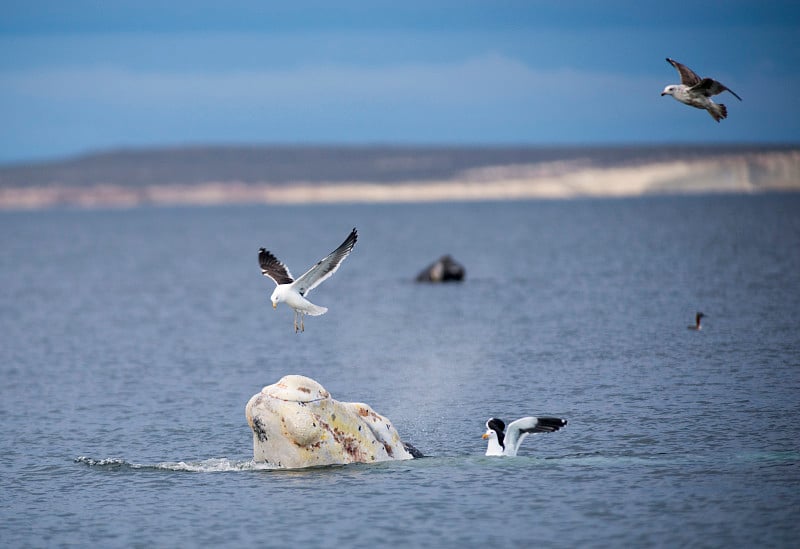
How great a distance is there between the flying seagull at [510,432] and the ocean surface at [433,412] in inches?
10.2

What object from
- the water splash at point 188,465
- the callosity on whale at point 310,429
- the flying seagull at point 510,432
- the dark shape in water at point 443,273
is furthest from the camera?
the dark shape in water at point 443,273

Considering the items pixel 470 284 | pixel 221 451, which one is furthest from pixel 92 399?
pixel 470 284

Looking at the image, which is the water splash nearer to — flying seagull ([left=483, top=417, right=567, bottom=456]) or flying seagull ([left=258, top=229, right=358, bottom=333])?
flying seagull ([left=258, top=229, right=358, bottom=333])

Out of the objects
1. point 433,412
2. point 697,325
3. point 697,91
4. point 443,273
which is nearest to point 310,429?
point 433,412

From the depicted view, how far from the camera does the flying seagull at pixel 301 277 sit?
2097 centimetres

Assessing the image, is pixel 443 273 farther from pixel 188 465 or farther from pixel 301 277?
pixel 188 465

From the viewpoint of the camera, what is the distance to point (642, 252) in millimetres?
84250

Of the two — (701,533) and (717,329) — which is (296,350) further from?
(701,533)

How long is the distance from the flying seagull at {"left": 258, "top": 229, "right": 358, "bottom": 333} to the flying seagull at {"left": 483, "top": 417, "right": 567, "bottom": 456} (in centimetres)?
344

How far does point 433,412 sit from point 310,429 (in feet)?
19.8

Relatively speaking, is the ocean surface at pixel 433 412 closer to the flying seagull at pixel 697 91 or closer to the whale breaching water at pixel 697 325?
the whale breaching water at pixel 697 325

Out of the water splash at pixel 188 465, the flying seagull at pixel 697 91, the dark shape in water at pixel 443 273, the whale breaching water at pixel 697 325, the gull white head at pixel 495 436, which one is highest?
the flying seagull at pixel 697 91

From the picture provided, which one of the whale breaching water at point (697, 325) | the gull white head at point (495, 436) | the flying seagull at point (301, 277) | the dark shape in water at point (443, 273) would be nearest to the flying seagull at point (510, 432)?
the gull white head at point (495, 436)

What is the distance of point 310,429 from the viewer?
20250 millimetres
